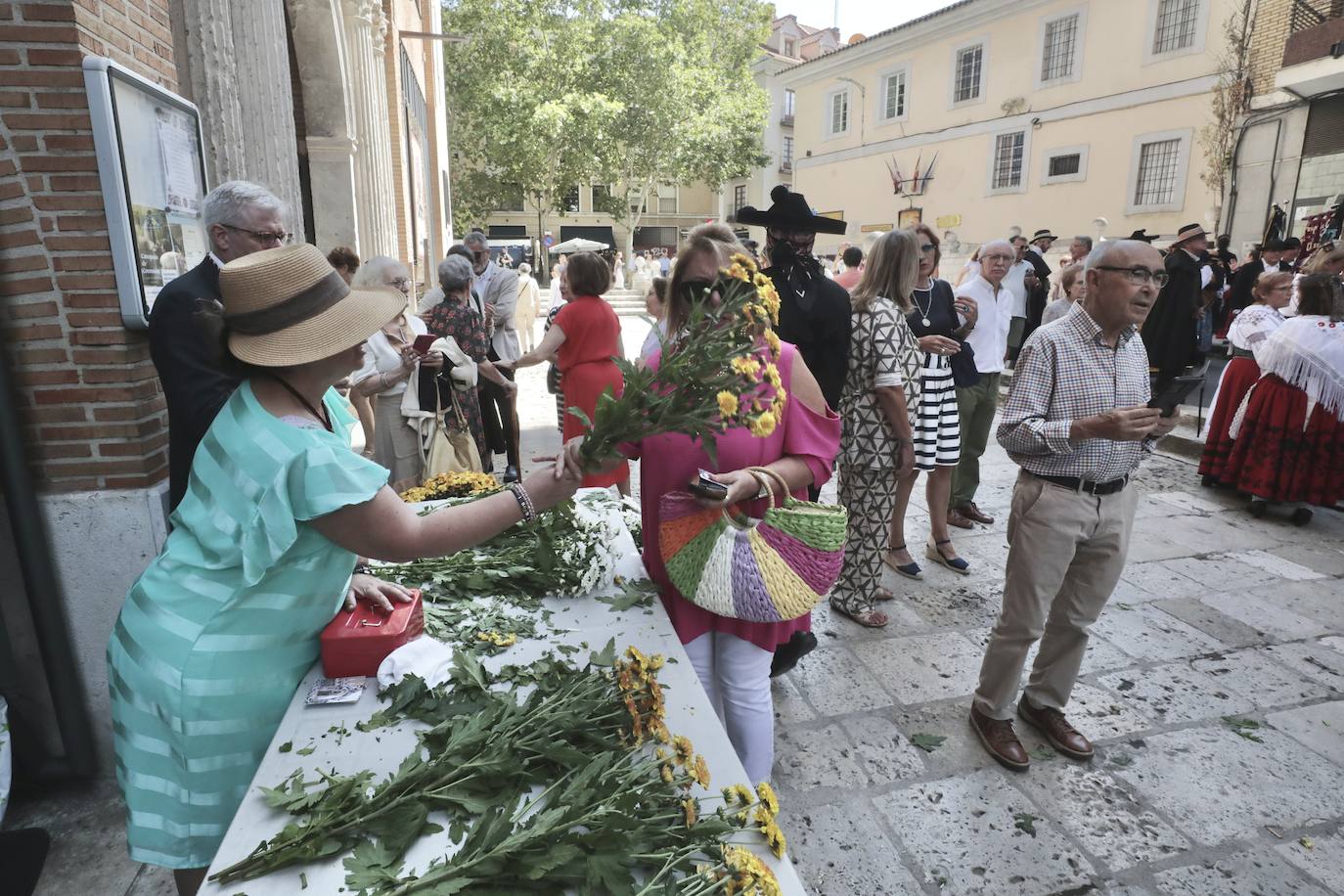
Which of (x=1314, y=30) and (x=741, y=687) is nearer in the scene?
(x=741, y=687)

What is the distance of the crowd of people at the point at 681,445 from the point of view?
1.64 meters

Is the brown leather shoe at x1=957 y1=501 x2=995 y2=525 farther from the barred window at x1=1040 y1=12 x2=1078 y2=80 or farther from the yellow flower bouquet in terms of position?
the barred window at x1=1040 y1=12 x2=1078 y2=80

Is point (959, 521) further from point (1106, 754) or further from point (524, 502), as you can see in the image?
point (524, 502)

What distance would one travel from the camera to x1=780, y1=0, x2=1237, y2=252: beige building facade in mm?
18969

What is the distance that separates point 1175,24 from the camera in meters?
18.9

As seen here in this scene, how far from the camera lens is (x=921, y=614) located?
4508mm

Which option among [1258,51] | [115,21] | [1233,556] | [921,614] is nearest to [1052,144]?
[1258,51]

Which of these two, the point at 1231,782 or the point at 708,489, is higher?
the point at 708,489

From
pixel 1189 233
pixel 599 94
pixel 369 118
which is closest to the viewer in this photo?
pixel 1189 233

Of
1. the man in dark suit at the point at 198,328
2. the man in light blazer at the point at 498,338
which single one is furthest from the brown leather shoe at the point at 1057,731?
the man in light blazer at the point at 498,338

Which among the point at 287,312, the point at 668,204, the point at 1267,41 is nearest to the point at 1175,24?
the point at 1267,41

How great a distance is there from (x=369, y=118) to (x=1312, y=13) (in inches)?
687

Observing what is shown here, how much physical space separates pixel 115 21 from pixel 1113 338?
403cm

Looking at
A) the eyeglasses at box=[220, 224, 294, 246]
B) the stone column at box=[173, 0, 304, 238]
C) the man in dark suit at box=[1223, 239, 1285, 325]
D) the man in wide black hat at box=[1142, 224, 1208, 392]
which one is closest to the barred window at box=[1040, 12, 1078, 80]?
the man in dark suit at box=[1223, 239, 1285, 325]
